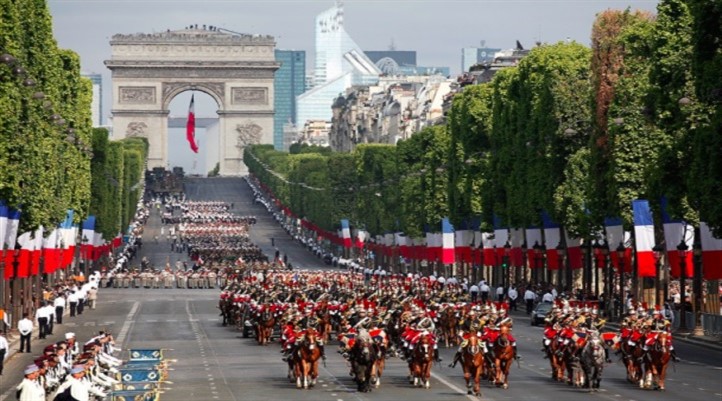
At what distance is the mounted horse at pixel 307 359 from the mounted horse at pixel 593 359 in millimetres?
6741

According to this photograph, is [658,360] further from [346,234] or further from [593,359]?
[346,234]

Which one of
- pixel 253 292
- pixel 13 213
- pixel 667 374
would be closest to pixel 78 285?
pixel 253 292

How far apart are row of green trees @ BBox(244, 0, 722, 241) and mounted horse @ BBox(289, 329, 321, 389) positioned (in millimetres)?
19230

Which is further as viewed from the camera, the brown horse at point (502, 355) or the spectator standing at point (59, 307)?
the spectator standing at point (59, 307)

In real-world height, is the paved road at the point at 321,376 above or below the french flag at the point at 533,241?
below

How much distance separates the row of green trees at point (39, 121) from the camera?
71500 mm

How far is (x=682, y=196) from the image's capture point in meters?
79.5

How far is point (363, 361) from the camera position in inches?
2106

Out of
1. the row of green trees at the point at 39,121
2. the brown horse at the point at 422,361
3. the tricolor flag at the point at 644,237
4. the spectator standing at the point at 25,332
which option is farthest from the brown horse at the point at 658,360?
the tricolor flag at the point at 644,237

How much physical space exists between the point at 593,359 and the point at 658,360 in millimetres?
1818

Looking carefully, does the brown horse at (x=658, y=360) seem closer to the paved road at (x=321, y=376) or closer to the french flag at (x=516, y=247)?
the paved road at (x=321, y=376)

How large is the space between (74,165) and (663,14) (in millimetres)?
38064

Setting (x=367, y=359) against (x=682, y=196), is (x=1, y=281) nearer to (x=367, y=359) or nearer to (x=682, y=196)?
(x=682, y=196)

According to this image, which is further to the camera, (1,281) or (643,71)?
(643,71)
